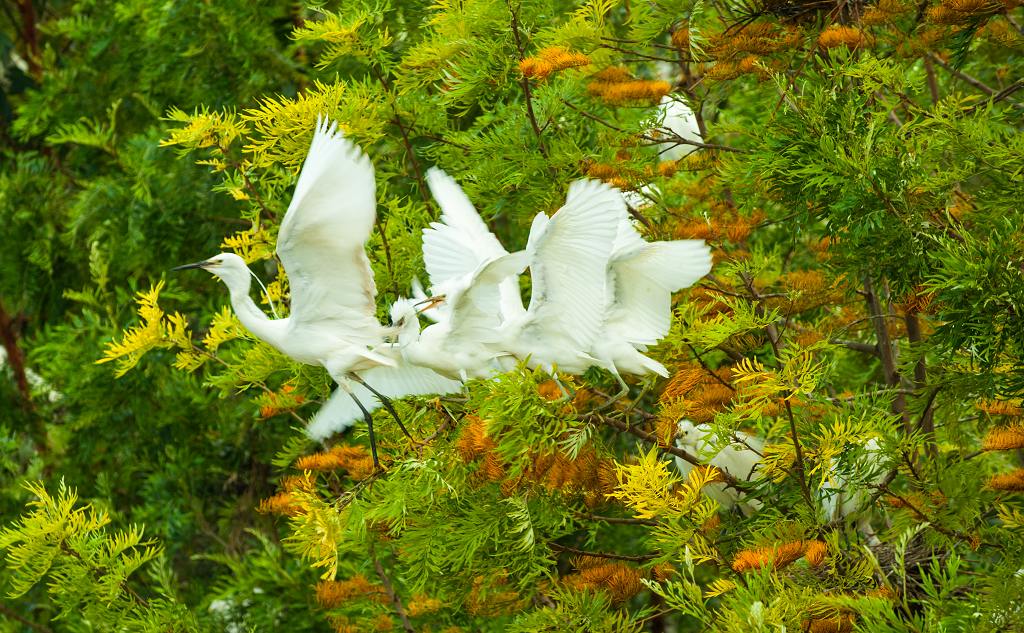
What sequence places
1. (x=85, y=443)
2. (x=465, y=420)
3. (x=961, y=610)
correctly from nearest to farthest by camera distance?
(x=961, y=610), (x=465, y=420), (x=85, y=443)

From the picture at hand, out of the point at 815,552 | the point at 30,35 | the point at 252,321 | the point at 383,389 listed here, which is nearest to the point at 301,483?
the point at 252,321

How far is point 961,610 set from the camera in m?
2.76

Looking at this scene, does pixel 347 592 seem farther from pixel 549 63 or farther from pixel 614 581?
pixel 549 63

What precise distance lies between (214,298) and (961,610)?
523 cm

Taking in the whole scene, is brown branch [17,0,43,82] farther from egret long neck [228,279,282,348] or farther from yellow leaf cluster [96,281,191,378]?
egret long neck [228,279,282,348]

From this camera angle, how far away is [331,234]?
3693 millimetres

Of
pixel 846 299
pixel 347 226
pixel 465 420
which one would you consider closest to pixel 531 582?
pixel 465 420

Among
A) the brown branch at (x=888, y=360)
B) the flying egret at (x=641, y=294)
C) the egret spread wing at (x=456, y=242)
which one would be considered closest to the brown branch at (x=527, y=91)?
the egret spread wing at (x=456, y=242)

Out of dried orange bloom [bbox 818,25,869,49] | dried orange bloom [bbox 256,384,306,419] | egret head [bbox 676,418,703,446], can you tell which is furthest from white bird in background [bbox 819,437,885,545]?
dried orange bloom [bbox 256,384,306,419]

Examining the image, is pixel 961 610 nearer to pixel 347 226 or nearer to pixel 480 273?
pixel 480 273

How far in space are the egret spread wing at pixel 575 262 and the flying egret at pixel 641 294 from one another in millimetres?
108

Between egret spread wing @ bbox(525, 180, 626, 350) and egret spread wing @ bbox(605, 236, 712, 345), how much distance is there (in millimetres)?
106

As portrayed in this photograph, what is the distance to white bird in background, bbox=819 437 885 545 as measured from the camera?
11.1 feet

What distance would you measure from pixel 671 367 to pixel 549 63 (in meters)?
1.22
